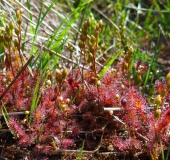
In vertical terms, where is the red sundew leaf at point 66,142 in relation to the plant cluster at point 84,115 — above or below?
below

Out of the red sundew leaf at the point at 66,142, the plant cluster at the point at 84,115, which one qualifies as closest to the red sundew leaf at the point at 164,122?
the plant cluster at the point at 84,115

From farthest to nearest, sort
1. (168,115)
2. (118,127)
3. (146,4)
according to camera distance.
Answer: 1. (146,4)
2. (118,127)
3. (168,115)

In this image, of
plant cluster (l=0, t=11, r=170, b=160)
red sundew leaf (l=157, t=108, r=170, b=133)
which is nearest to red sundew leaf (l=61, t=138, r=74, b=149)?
plant cluster (l=0, t=11, r=170, b=160)

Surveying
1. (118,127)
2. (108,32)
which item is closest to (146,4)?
(108,32)

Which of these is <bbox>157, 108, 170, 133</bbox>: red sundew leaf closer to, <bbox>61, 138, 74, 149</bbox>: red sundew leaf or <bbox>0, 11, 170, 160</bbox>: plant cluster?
<bbox>0, 11, 170, 160</bbox>: plant cluster

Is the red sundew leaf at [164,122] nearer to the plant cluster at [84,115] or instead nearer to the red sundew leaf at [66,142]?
the plant cluster at [84,115]

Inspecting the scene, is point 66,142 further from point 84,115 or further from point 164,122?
point 164,122

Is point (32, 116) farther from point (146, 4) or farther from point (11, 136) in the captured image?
point (146, 4)

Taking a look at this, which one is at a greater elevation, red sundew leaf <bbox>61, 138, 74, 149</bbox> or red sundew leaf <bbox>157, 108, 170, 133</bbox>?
red sundew leaf <bbox>157, 108, 170, 133</bbox>

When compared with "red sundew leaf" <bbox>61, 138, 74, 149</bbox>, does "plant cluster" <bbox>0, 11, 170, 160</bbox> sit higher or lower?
higher
